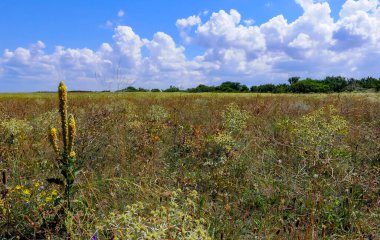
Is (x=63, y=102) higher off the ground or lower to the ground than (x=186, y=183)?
higher

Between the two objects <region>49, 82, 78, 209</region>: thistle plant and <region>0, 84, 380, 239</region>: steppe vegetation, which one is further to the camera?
<region>0, 84, 380, 239</region>: steppe vegetation

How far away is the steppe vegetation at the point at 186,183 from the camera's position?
2.83m

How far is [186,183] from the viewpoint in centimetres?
444

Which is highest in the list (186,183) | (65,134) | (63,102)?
(63,102)

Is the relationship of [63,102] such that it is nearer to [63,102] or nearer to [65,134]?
[63,102]

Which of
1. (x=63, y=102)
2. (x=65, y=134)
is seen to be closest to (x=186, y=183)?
(x=65, y=134)

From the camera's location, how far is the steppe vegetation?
2.83 metres

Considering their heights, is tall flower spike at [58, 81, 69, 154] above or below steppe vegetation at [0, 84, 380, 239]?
above

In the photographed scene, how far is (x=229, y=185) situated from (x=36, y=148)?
3307 mm

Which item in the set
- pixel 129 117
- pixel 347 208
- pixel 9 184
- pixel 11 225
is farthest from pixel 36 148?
pixel 347 208

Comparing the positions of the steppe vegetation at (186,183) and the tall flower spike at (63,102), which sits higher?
the tall flower spike at (63,102)

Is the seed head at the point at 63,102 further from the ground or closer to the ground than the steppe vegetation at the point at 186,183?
further from the ground

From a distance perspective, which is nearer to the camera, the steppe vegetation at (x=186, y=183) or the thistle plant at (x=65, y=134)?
the thistle plant at (x=65, y=134)

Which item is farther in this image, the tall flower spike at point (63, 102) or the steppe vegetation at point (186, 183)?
the steppe vegetation at point (186, 183)
